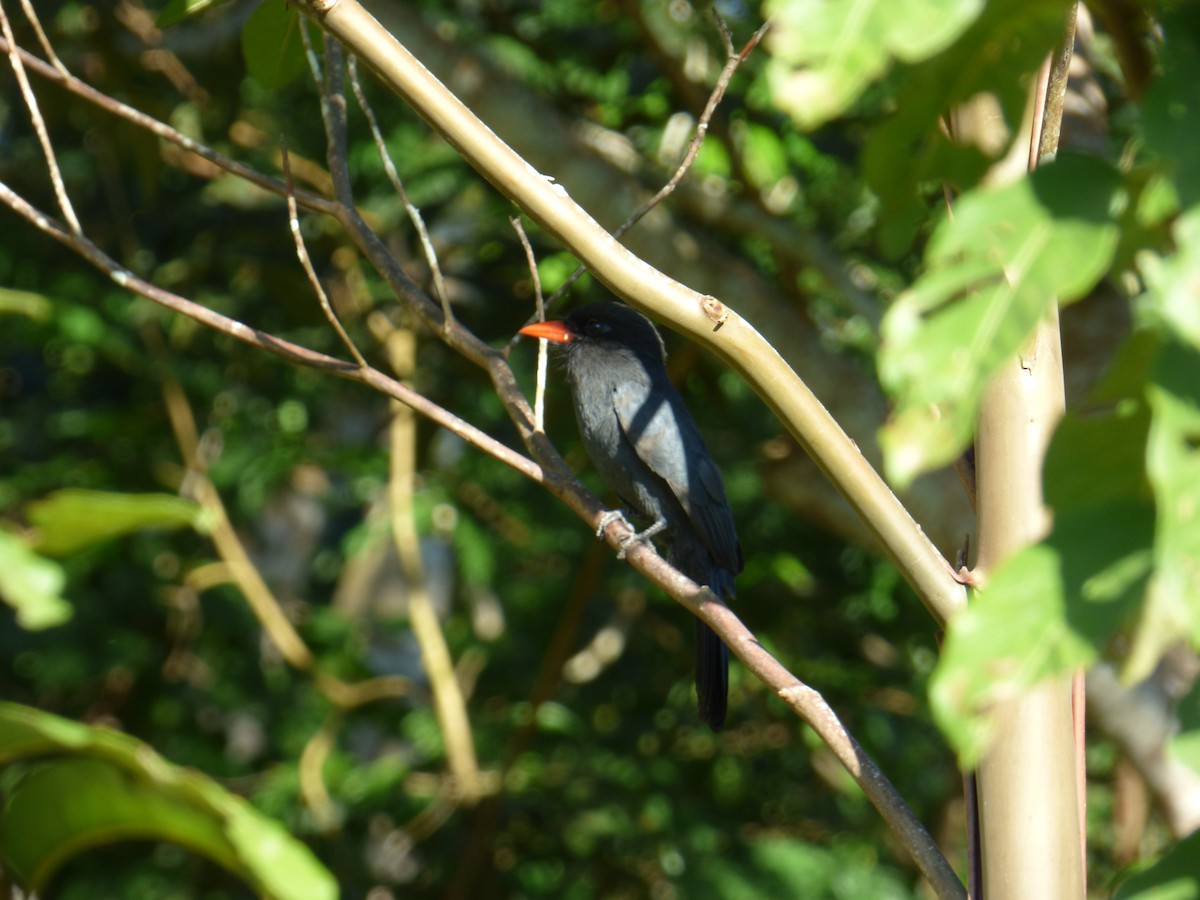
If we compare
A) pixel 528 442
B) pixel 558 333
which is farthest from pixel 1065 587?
pixel 558 333

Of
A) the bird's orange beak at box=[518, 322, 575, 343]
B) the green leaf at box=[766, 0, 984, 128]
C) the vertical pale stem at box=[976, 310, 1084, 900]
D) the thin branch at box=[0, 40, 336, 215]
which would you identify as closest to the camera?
the green leaf at box=[766, 0, 984, 128]

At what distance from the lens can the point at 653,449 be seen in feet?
12.6

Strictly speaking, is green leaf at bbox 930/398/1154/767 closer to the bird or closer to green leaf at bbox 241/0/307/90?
green leaf at bbox 241/0/307/90

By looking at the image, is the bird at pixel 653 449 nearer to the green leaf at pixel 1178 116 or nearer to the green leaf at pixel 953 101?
the green leaf at pixel 953 101

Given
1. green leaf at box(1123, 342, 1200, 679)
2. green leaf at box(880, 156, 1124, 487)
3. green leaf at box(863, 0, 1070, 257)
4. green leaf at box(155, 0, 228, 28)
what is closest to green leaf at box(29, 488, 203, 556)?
green leaf at box(155, 0, 228, 28)

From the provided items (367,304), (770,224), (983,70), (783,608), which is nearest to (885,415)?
(770,224)

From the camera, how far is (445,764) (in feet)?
16.6

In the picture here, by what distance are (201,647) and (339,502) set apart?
977mm

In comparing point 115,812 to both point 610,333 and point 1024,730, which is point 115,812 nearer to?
point 1024,730

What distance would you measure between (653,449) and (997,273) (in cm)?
300

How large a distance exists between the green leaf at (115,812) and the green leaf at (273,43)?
1.22m

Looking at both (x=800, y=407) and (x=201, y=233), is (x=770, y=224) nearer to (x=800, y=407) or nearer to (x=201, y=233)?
(x=201, y=233)

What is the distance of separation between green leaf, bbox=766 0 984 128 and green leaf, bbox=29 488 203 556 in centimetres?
227

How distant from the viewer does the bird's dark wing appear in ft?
12.5
